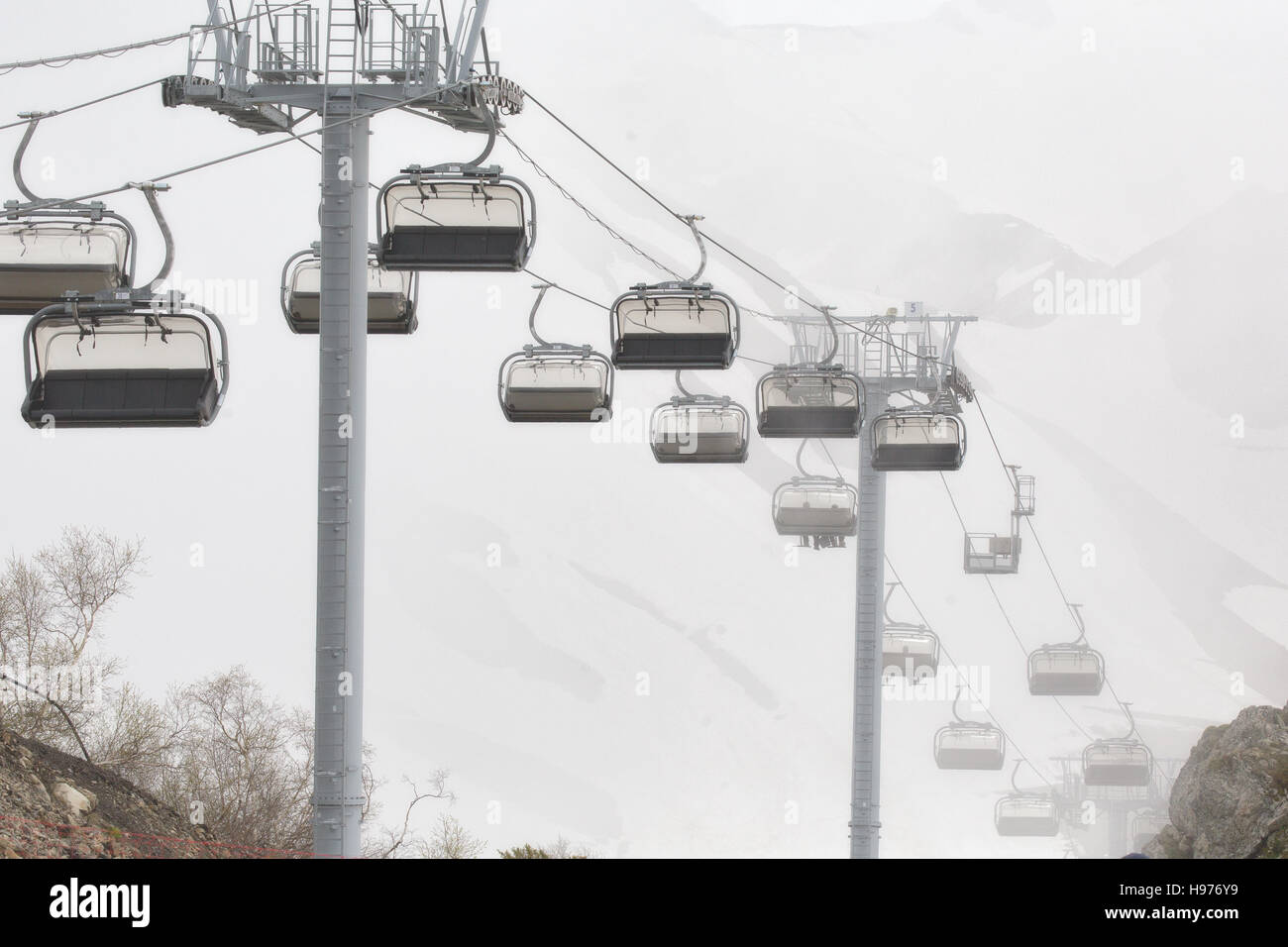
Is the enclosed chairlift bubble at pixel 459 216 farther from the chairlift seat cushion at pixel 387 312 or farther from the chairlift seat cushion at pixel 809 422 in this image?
the chairlift seat cushion at pixel 809 422

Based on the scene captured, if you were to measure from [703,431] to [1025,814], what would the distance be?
21.6 meters

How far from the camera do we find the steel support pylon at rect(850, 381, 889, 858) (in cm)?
1738

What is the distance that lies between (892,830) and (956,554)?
18930 millimetres

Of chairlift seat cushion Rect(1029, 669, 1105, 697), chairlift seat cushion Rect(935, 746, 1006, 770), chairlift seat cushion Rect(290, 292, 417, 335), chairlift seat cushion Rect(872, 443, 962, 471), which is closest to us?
chairlift seat cushion Rect(290, 292, 417, 335)

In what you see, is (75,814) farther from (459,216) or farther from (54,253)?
(459,216)

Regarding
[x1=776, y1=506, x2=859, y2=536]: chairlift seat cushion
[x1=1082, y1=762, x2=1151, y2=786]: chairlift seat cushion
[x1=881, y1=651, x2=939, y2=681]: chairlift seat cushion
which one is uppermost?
[x1=776, y1=506, x2=859, y2=536]: chairlift seat cushion

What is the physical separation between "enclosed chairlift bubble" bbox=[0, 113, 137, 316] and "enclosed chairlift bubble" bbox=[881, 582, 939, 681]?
18.7m

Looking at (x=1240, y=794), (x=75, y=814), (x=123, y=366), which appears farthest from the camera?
(x=1240, y=794)

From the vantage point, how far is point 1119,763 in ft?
99.6

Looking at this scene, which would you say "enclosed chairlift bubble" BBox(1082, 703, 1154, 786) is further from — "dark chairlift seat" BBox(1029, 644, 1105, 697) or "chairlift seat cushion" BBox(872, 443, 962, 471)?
Answer: "chairlift seat cushion" BBox(872, 443, 962, 471)

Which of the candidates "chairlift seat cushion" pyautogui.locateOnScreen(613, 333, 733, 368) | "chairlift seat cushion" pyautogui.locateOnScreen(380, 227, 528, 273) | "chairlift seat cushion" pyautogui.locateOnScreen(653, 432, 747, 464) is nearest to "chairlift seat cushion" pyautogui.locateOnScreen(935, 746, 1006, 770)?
"chairlift seat cushion" pyautogui.locateOnScreen(653, 432, 747, 464)

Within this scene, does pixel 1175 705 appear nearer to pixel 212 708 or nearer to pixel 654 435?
pixel 212 708

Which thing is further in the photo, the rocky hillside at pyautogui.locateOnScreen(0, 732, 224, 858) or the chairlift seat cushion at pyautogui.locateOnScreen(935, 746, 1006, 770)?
the chairlift seat cushion at pyautogui.locateOnScreen(935, 746, 1006, 770)

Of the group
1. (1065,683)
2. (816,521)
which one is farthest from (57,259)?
(1065,683)
